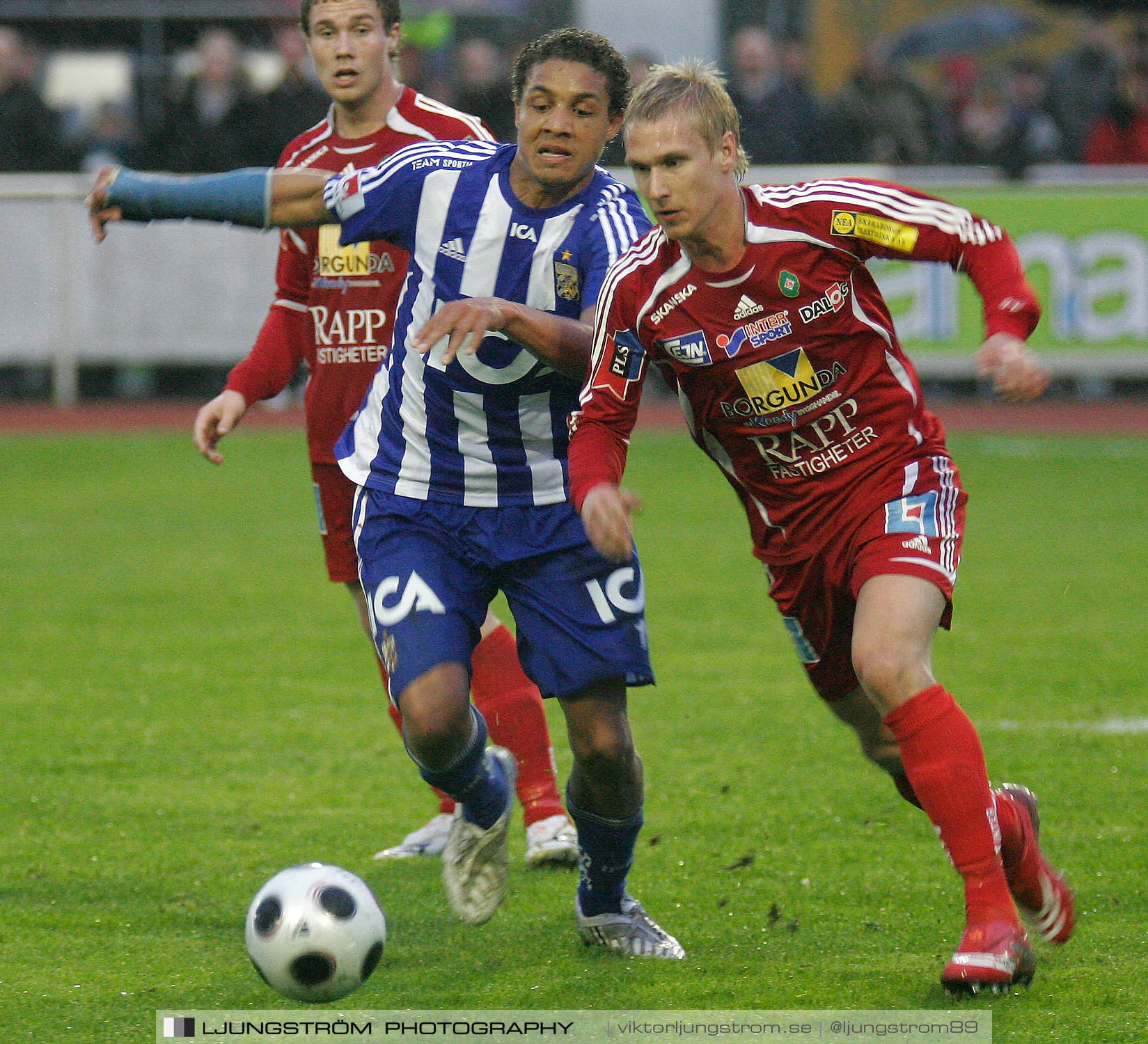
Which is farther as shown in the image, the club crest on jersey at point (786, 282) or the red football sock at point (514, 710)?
the red football sock at point (514, 710)

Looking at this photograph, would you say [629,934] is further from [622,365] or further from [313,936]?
[622,365]

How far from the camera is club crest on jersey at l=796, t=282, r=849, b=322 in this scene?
3.96 metres

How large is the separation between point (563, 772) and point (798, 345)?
2.21 metres

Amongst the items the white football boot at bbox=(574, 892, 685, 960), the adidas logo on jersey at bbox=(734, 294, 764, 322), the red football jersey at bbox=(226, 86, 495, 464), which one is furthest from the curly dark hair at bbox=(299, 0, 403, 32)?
the white football boot at bbox=(574, 892, 685, 960)

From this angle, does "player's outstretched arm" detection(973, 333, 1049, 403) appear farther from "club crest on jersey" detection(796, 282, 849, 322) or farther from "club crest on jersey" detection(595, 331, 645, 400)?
"club crest on jersey" detection(595, 331, 645, 400)

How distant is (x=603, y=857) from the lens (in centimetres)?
421

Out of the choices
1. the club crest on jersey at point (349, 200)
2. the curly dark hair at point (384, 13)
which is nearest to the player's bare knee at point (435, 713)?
the club crest on jersey at point (349, 200)

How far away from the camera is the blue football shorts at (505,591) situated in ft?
13.3

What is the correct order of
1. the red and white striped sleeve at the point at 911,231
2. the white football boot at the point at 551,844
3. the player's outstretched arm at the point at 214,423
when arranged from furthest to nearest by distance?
the white football boot at the point at 551,844, the player's outstretched arm at the point at 214,423, the red and white striped sleeve at the point at 911,231

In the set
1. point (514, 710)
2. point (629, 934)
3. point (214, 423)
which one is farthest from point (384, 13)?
point (629, 934)

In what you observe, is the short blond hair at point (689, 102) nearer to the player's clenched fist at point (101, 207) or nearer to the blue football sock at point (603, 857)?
the player's clenched fist at point (101, 207)

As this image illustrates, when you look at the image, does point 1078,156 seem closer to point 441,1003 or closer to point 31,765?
point 31,765

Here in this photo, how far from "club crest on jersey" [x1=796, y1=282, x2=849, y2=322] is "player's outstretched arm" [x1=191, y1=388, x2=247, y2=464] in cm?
160

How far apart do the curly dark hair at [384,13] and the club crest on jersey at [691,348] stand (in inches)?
65.1
